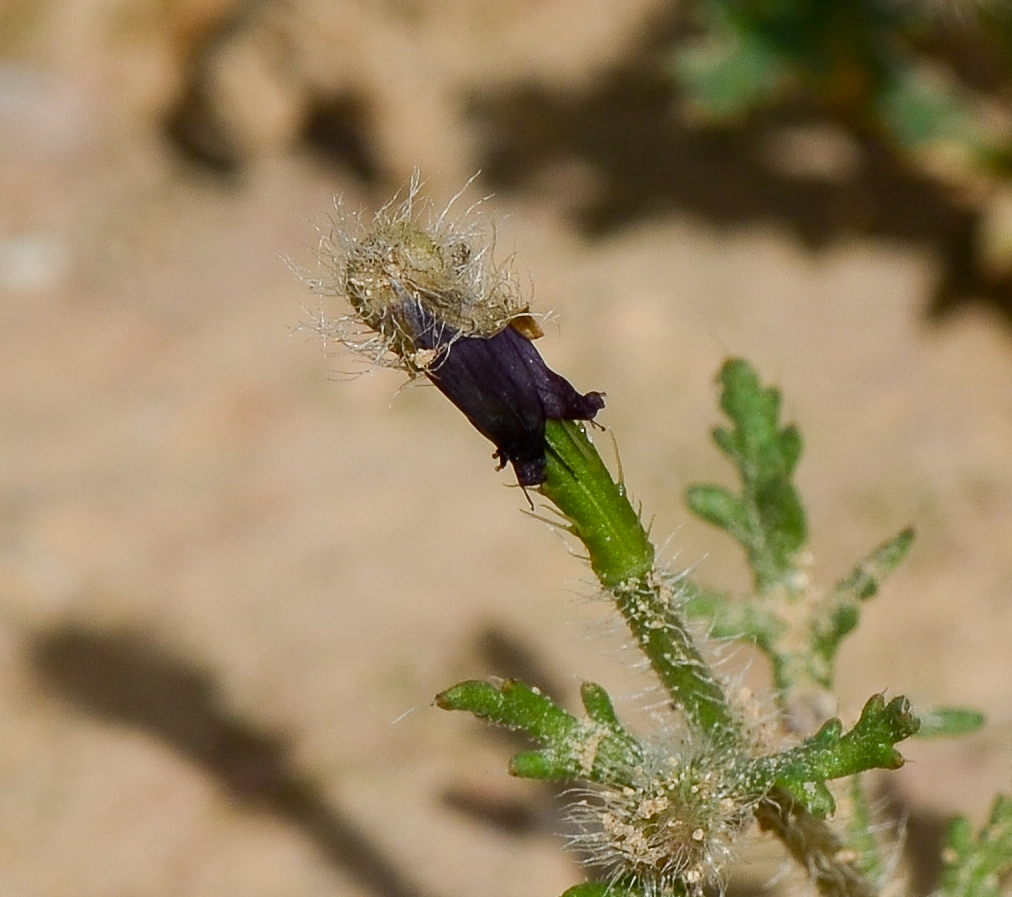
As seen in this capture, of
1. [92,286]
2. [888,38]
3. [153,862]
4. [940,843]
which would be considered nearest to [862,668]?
[940,843]

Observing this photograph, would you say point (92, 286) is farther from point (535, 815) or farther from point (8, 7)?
point (535, 815)

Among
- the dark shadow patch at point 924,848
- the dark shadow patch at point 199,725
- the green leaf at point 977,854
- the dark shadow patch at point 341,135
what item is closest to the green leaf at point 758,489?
the green leaf at point 977,854

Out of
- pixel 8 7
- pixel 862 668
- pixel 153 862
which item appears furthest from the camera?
pixel 8 7

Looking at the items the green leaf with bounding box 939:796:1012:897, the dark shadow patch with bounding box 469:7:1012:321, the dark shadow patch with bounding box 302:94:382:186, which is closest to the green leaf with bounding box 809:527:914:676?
the green leaf with bounding box 939:796:1012:897

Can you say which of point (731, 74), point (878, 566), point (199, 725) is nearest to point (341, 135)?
point (731, 74)

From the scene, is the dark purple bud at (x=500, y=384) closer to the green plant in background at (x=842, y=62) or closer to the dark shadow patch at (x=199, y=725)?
the dark shadow patch at (x=199, y=725)
